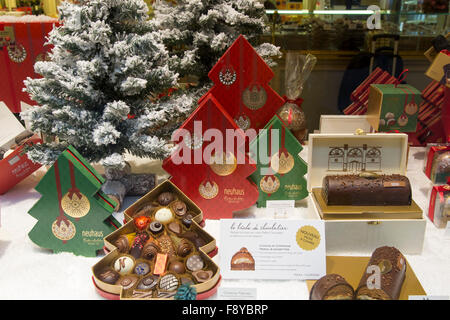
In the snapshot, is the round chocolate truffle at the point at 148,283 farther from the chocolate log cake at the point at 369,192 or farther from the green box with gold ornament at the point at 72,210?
the chocolate log cake at the point at 369,192

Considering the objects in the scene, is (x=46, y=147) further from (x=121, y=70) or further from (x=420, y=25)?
(x=420, y=25)

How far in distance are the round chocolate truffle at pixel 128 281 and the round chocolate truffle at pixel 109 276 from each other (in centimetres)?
2

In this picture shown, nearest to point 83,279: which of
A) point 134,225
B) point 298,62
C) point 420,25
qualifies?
point 134,225

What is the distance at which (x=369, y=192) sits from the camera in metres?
1.67

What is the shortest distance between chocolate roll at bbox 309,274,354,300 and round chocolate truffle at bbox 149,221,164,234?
60cm

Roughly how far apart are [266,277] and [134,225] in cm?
52

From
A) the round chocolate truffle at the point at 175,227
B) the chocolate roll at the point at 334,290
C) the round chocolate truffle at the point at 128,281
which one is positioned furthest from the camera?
the round chocolate truffle at the point at 175,227

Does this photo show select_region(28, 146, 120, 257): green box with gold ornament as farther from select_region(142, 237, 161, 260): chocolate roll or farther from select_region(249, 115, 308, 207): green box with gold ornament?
select_region(249, 115, 308, 207): green box with gold ornament

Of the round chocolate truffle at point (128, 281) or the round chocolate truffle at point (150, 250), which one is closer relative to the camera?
the round chocolate truffle at point (128, 281)

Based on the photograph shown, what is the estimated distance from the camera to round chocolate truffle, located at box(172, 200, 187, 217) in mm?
1686

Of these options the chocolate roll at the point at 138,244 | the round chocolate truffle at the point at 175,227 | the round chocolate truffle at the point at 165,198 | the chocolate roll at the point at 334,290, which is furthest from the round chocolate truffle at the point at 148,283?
the chocolate roll at the point at 334,290

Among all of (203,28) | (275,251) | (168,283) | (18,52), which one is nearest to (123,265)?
(168,283)

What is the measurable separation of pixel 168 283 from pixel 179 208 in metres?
0.37

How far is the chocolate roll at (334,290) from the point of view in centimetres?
129
